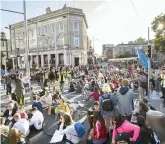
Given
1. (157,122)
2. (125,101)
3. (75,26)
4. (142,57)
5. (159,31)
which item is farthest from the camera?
(75,26)

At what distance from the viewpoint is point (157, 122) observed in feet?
19.6

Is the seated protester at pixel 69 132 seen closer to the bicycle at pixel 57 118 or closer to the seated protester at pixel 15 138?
the seated protester at pixel 15 138

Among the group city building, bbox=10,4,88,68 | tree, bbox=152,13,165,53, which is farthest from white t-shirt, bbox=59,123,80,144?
city building, bbox=10,4,88,68

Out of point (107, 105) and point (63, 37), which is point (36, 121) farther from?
point (63, 37)

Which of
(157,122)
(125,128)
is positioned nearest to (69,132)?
(125,128)

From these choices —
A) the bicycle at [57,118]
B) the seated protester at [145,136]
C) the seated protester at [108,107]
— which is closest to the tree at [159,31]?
the bicycle at [57,118]

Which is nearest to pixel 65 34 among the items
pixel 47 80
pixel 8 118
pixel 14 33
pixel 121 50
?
pixel 14 33

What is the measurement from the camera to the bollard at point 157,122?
5876 millimetres

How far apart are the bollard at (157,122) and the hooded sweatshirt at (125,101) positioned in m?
0.75

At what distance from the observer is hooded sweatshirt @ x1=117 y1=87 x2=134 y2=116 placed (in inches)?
257

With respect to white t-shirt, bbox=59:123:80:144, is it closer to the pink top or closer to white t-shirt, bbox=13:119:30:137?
the pink top

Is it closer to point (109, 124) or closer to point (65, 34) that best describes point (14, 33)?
point (65, 34)

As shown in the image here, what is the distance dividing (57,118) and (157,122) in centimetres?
329

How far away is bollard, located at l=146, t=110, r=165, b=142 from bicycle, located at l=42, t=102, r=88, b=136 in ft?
9.62
